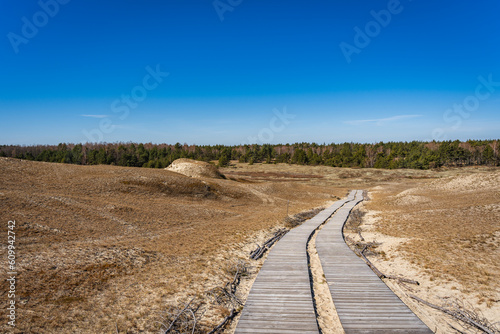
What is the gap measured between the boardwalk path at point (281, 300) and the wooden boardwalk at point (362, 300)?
45.1 inches

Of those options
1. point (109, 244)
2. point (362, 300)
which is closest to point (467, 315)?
point (362, 300)

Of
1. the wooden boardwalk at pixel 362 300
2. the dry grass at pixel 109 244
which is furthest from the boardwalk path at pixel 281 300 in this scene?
the dry grass at pixel 109 244

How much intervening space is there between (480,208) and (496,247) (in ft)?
36.6

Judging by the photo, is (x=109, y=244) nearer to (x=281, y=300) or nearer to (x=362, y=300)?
(x=281, y=300)

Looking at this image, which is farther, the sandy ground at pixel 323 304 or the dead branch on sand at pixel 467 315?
the sandy ground at pixel 323 304

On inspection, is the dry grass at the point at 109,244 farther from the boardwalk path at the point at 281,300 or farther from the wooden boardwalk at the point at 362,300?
the wooden boardwalk at the point at 362,300

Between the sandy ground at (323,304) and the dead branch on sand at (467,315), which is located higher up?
the dead branch on sand at (467,315)

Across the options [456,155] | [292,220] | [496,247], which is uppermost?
[456,155]

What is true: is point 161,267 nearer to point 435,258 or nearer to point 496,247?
point 435,258

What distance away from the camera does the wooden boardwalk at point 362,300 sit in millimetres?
8258

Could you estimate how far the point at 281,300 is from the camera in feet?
32.2

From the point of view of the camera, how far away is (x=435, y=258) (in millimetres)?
Answer: 13812

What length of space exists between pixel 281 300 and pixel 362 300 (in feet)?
10.4

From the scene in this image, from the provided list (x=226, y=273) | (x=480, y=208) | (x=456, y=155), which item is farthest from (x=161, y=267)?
(x=456, y=155)
